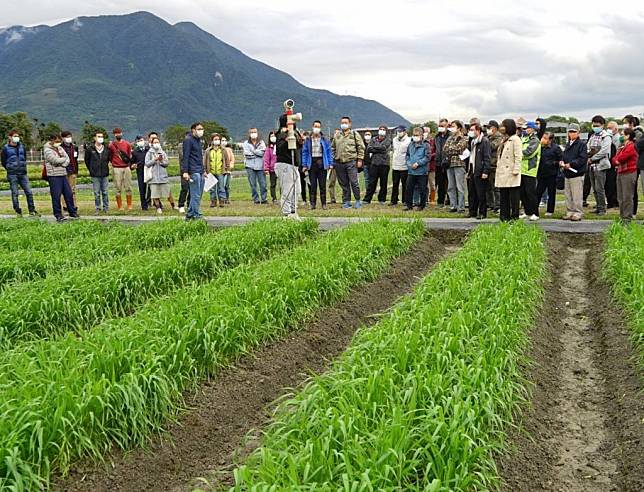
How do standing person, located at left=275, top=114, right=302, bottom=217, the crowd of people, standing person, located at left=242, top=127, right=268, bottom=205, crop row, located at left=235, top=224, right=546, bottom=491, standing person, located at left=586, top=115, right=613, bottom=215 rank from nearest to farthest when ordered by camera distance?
crop row, located at left=235, top=224, right=546, bottom=491, the crowd of people, standing person, located at left=586, top=115, right=613, bottom=215, standing person, located at left=275, top=114, right=302, bottom=217, standing person, located at left=242, top=127, right=268, bottom=205

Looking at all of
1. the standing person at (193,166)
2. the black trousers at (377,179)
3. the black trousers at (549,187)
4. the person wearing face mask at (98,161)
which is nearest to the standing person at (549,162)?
the black trousers at (549,187)

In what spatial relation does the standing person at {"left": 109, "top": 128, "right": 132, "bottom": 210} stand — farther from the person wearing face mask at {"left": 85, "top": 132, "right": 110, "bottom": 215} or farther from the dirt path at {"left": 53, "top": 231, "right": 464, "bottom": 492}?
the dirt path at {"left": 53, "top": 231, "right": 464, "bottom": 492}

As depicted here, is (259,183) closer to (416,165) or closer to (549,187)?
(416,165)

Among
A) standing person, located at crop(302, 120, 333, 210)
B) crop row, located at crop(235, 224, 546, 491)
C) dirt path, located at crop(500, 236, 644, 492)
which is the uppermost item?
standing person, located at crop(302, 120, 333, 210)

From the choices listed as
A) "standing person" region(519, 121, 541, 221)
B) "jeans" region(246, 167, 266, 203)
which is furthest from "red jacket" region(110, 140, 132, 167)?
"standing person" region(519, 121, 541, 221)

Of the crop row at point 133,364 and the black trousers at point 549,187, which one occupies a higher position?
the black trousers at point 549,187

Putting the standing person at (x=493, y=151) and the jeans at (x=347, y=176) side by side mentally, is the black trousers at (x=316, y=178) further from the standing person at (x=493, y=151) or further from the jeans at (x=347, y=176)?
the standing person at (x=493, y=151)

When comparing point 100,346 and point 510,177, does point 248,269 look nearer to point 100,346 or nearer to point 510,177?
point 100,346

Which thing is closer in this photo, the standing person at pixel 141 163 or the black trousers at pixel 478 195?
the black trousers at pixel 478 195

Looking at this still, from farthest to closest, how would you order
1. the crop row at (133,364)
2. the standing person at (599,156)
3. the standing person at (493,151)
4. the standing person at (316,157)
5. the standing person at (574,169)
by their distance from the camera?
the standing person at (316,157), the standing person at (599,156), the standing person at (493,151), the standing person at (574,169), the crop row at (133,364)

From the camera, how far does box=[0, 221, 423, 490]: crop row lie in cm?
324

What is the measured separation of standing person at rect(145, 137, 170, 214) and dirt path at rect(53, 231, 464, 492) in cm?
795

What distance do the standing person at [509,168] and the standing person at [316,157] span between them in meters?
3.83

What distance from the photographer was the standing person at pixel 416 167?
12305 millimetres
